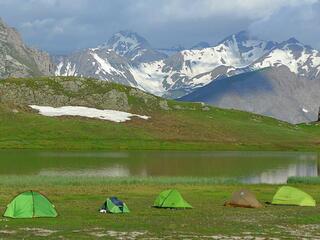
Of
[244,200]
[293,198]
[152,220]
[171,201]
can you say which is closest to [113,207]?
[152,220]

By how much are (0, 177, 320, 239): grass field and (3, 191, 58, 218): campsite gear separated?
1.30 m

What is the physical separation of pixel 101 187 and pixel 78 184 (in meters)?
4.69

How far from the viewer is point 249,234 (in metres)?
35.8

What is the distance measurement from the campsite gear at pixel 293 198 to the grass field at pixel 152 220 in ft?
5.59

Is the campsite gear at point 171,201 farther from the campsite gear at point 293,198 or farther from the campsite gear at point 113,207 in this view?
the campsite gear at point 293,198

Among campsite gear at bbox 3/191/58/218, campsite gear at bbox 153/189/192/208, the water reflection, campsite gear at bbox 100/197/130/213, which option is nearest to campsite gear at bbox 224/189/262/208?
Answer: campsite gear at bbox 153/189/192/208

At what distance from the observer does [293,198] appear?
179 feet

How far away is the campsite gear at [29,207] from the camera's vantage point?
140ft

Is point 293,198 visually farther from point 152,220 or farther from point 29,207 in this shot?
point 29,207

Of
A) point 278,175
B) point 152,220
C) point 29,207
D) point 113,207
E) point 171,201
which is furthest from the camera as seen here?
point 278,175

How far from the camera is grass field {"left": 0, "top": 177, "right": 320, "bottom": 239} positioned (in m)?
35.4

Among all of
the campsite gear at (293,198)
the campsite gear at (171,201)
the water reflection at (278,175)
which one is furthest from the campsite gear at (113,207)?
the water reflection at (278,175)

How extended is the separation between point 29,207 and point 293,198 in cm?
2490

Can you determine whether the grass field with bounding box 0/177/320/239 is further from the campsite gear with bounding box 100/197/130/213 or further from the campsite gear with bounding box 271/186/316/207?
the campsite gear with bounding box 271/186/316/207
